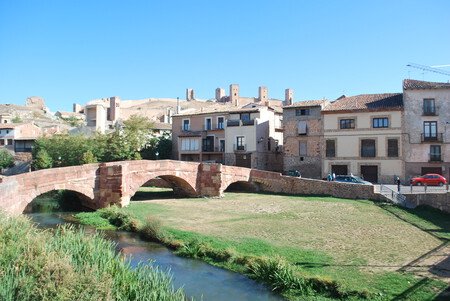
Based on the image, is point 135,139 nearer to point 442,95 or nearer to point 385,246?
point 442,95

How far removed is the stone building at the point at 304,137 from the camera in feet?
135

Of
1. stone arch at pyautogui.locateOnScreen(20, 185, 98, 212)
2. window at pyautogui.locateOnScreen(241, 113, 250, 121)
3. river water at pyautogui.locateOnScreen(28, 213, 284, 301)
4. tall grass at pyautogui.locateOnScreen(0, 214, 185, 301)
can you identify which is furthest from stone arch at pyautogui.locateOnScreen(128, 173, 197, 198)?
tall grass at pyautogui.locateOnScreen(0, 214, 185, 301)

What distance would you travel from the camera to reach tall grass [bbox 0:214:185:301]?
7.79 m

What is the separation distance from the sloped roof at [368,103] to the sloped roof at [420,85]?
1.58 m

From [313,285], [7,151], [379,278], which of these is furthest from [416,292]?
[7,151]

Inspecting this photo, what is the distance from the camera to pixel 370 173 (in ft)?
126

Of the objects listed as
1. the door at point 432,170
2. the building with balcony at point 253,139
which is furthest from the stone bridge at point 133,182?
the door at point 432,170

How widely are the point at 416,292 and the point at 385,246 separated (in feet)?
16.4

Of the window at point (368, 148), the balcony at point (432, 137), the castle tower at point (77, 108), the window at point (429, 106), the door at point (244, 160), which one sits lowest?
the door at point (244, 160)

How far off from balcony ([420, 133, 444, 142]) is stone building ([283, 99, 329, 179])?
912cm

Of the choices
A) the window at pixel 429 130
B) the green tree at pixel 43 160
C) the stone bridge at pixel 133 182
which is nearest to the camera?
the stone bridge at pixel 133 182

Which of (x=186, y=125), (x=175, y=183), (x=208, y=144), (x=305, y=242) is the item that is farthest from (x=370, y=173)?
(x=305, y=242)

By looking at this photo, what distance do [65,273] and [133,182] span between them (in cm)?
1916

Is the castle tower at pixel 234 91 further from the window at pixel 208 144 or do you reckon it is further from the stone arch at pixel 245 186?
Answer: the stone arch at pixel 245 186
